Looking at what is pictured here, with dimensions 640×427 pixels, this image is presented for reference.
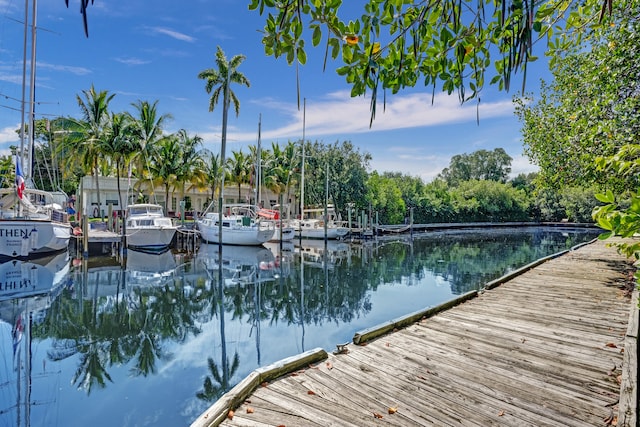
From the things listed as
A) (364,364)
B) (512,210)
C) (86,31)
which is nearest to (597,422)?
(364,364)

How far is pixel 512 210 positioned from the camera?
6303 centimetres

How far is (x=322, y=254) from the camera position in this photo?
24.8 metres

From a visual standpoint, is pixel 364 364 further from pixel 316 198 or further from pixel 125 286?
pixel 316 198

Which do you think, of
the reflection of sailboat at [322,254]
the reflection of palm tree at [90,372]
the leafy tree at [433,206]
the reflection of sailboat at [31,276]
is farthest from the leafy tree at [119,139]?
the leafy tree at [433,206]

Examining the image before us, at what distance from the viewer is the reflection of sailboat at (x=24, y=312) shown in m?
5.82

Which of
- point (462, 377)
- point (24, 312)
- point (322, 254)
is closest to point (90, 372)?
point (24, 312)

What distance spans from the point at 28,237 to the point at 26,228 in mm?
494

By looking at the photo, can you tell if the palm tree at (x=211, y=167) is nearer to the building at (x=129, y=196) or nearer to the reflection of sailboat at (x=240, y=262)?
the building at (x=129, y=196)

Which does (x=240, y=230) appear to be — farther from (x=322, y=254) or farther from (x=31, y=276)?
(x=31, y=276)

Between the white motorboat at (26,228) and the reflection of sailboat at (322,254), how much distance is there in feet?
42.9

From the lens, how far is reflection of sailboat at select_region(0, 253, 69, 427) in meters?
5.82

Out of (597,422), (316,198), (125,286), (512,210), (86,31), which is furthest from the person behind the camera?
(512,210)

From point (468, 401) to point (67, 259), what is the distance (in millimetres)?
21882

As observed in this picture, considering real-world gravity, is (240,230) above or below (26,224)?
below
